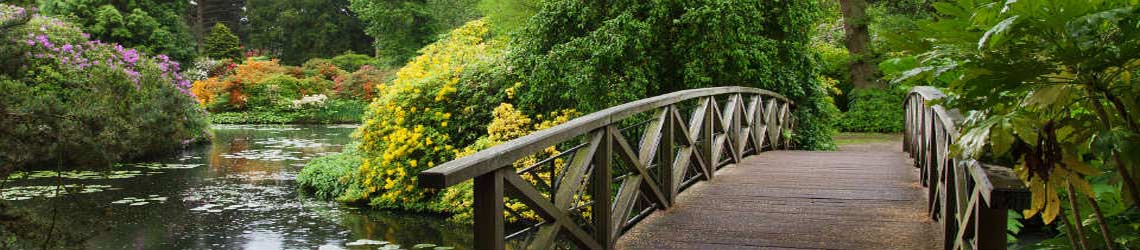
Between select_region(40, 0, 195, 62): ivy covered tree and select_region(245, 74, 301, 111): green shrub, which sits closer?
select_region(245, 74, 301, 111): green shrub

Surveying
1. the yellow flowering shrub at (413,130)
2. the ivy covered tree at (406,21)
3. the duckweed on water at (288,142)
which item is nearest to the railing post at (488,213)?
the yellow flowering shrub at (413,130)

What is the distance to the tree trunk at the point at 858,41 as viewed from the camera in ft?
53.3

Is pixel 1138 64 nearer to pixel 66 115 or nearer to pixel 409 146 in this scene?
pixel 66 115

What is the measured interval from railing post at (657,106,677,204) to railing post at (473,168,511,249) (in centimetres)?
229

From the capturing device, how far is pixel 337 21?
44.1 m

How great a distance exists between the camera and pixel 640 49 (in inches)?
333

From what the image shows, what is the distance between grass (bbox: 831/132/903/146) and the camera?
13.8 m

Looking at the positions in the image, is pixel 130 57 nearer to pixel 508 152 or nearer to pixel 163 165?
pixel 163 165

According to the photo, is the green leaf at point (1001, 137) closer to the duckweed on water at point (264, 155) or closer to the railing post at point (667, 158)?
the railing post at point (667, 158)

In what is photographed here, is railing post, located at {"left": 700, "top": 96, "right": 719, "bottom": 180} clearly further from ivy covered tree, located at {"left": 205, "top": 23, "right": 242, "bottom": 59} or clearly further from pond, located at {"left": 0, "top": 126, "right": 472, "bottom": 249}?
ivy covered tree, located at {"left": 205, "top": 23, "right": 242, "bottom": 59}

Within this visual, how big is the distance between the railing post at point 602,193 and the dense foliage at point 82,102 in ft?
14.7

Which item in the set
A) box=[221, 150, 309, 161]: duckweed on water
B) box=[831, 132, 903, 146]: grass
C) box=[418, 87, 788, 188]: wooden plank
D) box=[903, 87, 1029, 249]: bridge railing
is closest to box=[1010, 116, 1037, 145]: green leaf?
box=[903, 87, 1029, 249]: bridge railing

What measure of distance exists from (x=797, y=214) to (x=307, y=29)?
42.3 metres

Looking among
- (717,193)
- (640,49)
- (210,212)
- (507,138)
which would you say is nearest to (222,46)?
(210,212)
